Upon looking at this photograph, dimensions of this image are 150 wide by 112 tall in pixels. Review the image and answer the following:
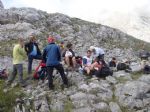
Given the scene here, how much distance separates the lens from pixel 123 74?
27406 millimetres

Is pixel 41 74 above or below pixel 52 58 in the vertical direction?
below

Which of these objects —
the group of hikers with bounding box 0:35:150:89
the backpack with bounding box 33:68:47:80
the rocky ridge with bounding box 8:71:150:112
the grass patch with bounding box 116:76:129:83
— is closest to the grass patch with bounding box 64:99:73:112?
the rocky ridge with bounding box 8:71:150:112

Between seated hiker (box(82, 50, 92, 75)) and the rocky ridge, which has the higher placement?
seated hiker (box(82, 50, 92, 75))

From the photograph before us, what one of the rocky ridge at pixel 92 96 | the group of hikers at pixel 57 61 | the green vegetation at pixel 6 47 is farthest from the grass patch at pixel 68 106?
the green vegetation at pixel 6 47

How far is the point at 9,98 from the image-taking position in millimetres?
24156

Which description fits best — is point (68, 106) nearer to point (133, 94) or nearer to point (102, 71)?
point (133, 94)

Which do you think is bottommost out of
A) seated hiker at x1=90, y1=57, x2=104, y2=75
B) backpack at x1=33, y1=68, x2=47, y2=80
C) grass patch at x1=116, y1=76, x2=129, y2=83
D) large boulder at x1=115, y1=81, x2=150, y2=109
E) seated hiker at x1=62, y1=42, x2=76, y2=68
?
→ large boulder at x1=115, y1=81, x2=150, y2=109

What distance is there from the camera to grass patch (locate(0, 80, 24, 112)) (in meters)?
23.5

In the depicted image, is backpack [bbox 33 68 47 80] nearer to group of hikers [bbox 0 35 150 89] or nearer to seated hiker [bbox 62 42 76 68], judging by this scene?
group of hikers [bbox 0 35 150 89]

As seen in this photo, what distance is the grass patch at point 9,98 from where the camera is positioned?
23.5m

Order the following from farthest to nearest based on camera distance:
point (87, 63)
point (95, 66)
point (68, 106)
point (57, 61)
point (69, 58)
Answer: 1. point (87, 63)
2. point (69, 58)
3. point (95, 66)
4. point (57, 61)
5. point (68, 106)

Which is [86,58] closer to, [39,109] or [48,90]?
[48,90]


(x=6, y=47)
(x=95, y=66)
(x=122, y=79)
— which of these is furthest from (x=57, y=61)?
(x=6, y=47)

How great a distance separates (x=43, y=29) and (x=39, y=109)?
3956cm
